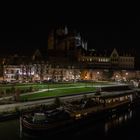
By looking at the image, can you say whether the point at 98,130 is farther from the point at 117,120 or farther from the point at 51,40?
the point at 51,40

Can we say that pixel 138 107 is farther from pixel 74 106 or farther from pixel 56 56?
pixel 56 56

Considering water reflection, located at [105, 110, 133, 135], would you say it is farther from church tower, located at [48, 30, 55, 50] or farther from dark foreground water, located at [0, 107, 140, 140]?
church tower, located at [48, 30, 55, 50]

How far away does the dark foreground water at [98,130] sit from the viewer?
37072 mm

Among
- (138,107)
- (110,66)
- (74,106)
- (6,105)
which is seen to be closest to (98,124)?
(74,106)

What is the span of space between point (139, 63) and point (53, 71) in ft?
147

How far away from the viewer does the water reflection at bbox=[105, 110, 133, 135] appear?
44.3m

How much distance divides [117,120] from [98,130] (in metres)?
7.72

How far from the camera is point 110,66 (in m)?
128

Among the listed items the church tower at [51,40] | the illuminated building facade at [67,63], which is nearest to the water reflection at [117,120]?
the illuminated building facade at [67,63]

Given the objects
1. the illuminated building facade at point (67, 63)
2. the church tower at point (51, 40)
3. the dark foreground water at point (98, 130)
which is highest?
the church tower at point (51, 40)

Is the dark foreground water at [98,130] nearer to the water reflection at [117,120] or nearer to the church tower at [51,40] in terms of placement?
the water reflection at [117,120]

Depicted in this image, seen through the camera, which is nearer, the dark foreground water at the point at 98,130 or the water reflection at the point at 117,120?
the dark foreground water at the point at 98,130

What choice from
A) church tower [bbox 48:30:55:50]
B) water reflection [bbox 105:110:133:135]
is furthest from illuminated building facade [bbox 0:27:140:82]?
water reflection [bbox 105:110:133:135]

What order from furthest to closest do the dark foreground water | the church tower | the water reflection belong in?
the church tower → the water reflection → the dark foreground water
